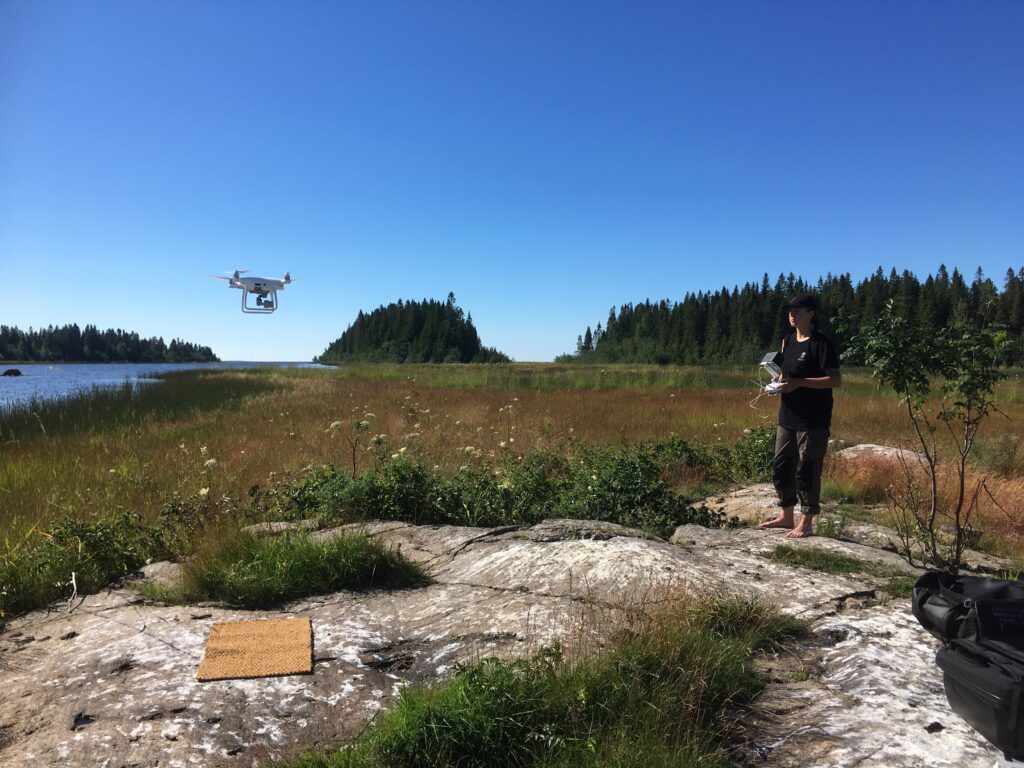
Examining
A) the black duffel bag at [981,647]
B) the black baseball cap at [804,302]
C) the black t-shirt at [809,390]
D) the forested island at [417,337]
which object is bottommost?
the black duffel bag at [981,647]

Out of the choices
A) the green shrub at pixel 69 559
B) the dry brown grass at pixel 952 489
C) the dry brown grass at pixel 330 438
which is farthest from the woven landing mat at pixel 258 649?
the dry brown grass at pixel 952 489

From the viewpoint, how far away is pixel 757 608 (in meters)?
2.96

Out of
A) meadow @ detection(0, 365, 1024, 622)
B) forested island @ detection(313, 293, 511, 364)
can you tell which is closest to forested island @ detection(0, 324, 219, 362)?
forested island @ detection(313, 293, 511, 364)

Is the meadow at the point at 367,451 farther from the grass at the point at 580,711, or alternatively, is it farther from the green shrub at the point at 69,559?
the grass at the point at 580,711

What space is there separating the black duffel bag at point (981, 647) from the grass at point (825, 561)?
1.04 m

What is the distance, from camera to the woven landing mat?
2.64 metres

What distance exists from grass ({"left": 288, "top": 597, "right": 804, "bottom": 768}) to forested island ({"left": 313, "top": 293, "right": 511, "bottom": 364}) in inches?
3408

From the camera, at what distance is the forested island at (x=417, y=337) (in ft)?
311

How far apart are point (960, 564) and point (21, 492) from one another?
888cm

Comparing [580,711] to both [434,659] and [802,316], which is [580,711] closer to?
[434,659]

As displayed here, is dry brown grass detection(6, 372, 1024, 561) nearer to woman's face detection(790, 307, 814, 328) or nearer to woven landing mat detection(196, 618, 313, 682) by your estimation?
woman's face detection(790, 307, 814, 328)

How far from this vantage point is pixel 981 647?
7.04 ft

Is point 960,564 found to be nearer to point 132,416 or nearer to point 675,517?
point 675,517

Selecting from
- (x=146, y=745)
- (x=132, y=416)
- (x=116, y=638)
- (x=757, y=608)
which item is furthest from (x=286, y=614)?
(x=132, y=416)
